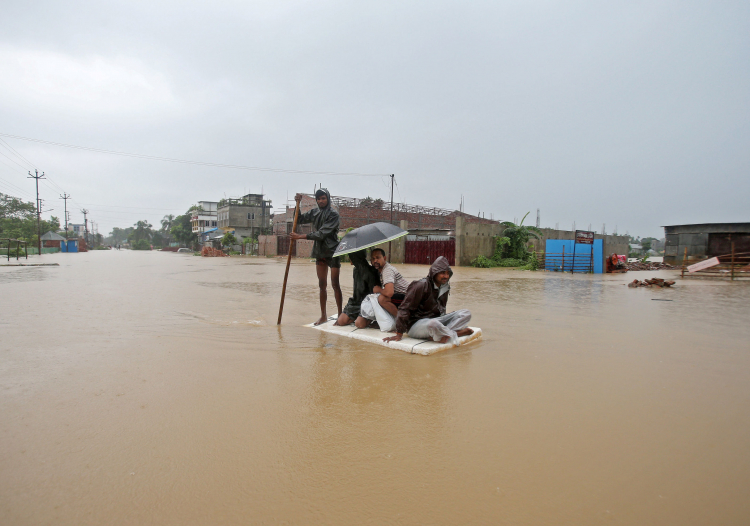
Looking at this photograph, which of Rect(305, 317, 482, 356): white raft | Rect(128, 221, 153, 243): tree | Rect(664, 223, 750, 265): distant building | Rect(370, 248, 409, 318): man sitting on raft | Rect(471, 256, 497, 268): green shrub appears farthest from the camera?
Rect(128, 221, 153, 243): tree

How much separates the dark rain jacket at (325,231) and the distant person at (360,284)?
36 cm

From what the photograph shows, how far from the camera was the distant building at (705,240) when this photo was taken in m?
21.2

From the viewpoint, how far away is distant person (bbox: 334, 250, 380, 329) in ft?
17.4

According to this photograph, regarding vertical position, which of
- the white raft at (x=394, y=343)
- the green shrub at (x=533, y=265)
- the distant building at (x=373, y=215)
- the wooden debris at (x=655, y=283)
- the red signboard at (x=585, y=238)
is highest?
the distant building at (x=373, y=215)

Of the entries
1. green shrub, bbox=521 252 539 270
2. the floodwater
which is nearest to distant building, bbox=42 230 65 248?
green shrub, bbox=521 252 539 270

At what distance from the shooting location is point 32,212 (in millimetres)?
62781

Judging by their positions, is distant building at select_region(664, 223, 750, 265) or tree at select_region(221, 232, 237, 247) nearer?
distant building at select_region(664, 223, 750, 265)

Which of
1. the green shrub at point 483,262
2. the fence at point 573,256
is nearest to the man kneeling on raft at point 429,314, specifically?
the fence at point 573,256

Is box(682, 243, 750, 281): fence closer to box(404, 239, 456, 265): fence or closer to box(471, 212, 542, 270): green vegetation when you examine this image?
box(471, 212, 542, 270): green vegetation

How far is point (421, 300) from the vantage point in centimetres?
453

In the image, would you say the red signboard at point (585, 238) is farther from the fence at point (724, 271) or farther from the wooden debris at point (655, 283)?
the wooden debris at point (655, 283)

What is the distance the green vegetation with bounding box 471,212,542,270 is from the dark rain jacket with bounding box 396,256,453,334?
716 inches

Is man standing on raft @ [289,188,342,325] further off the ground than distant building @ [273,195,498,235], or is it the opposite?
distant building @ [273,195,498,235]

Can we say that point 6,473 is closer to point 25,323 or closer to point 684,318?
point 25,323
